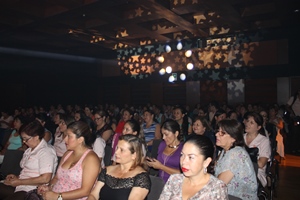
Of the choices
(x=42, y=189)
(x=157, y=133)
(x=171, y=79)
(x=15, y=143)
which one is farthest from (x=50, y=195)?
(x=171, y=79)

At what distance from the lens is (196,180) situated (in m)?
1.71

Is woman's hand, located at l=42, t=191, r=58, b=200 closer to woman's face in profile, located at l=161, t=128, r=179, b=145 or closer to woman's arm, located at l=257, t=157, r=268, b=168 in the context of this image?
woman's face in profile, located at l=161, t=128, r=179, b=145

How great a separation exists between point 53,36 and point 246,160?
778 centimetres

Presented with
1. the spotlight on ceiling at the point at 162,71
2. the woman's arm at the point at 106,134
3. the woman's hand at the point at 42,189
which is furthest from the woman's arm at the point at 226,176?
the spotlight on ceiling at the point at 162,71

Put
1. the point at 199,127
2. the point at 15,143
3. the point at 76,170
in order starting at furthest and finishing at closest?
the point at 15,143 → the point at 199,127 → the point at 76,170

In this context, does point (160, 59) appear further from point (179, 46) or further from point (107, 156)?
point (107, 156)

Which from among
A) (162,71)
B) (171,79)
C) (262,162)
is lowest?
(262,162)

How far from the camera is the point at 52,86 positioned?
39.4 ft

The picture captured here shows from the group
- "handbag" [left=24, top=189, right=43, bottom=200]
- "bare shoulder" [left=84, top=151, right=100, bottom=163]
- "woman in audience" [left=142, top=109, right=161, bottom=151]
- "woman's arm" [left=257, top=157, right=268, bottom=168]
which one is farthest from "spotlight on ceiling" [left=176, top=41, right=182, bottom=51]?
"handbag" [left=24, top=189, right=43, bottom=200]

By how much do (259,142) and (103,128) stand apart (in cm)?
234

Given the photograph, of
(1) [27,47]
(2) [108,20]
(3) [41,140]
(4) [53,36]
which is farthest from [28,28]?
(3) [41,140]

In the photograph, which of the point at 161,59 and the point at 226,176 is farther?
the point at 161,59

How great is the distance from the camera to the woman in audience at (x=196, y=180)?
164 cm

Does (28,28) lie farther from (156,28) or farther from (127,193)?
(127,193)
